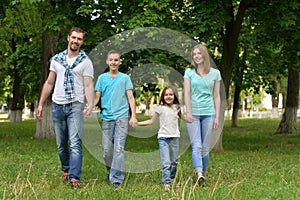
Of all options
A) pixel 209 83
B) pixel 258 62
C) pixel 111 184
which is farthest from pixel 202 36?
pixel 258 62

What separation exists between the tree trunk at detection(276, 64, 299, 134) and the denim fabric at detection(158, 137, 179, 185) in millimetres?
16436

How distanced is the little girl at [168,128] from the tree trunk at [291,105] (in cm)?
1633

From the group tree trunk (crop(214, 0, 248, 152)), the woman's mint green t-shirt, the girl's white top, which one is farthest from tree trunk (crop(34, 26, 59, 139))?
the woman's mint green t-shirt

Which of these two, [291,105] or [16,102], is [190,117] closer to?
[291,105]

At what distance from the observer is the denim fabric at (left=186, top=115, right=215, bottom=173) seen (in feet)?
25.0

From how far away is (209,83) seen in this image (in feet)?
25.3

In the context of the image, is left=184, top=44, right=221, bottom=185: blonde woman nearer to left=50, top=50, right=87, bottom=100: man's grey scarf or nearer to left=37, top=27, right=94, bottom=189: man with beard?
left=37, top=27, right=94, bottom=189: man with beard

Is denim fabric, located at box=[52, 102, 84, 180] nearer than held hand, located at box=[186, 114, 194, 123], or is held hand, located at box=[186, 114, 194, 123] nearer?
denim fabric, located at box=[52, 102, 84, 180]

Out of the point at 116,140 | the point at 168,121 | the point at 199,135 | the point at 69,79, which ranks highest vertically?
the point at 69,79

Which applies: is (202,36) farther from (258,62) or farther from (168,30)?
(258,62)

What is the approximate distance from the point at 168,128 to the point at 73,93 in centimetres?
140

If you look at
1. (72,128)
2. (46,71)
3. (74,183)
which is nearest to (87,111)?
(72,128)

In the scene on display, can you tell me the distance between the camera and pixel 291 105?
23125mm

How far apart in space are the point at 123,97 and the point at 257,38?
12762 mm
